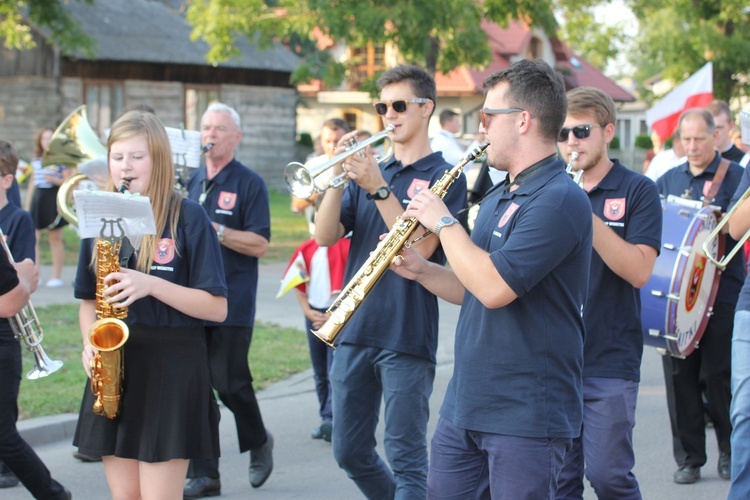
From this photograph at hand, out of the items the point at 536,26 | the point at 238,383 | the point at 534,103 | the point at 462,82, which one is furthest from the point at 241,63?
the point at 534,103

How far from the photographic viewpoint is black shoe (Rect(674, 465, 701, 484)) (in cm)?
619

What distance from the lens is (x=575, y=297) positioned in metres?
3.41

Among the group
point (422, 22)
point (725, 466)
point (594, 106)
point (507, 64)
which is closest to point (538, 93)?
point (594, 106)

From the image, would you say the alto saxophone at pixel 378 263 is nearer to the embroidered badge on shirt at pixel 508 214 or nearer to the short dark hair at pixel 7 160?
the embroidered badge on shirt at pixel 508 214

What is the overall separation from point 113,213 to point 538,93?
1566 mm

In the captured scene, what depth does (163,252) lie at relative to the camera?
4016 mm

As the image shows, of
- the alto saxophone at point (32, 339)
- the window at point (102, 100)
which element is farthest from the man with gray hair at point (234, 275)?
the window at point (102, 100)

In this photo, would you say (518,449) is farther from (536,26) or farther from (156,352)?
(536,26)

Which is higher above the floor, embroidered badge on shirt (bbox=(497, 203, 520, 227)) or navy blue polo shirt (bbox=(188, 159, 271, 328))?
embroidered badge on shirt (bbox=(497, 203, 520, 227))

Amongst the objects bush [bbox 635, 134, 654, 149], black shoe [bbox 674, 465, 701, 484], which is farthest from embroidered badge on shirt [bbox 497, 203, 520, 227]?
bush [bbox 635, 134, 654, 149]

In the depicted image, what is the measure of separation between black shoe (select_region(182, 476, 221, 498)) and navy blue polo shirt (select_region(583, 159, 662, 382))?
2391 mm

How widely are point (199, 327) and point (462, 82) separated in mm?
36350

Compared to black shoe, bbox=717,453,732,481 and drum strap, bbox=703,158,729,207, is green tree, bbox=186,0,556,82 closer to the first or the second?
drum strap, bbox=703,158,729,207

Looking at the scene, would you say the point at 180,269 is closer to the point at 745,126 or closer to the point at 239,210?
the point at 239,210
